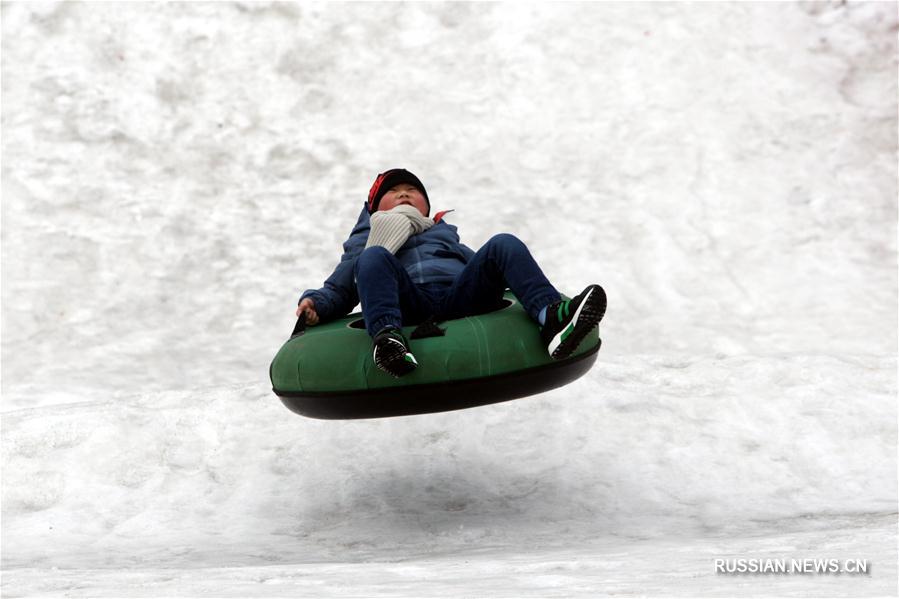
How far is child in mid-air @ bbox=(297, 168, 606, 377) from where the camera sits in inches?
149

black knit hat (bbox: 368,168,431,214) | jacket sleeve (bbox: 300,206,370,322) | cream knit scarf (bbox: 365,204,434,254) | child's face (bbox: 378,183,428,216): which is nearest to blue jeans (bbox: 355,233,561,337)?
cream knit scarf (bbox: 365,204,434,254)

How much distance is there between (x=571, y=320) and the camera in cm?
382

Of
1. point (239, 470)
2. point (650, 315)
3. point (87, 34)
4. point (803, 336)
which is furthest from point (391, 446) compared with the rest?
point (87, 34)

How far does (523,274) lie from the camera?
4.02m

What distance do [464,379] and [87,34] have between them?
6.44 metres

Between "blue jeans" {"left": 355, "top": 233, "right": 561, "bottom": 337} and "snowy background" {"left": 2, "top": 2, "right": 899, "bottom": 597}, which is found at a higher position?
"blue jeans" {"left": 355, "top": 233, "right": 561, "bottom": 337}

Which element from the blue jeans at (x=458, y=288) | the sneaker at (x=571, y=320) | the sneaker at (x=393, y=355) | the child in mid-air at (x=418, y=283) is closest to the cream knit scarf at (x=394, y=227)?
the child in mid-air at (x=418, y=283)

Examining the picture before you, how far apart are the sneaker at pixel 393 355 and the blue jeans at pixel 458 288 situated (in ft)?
0.22

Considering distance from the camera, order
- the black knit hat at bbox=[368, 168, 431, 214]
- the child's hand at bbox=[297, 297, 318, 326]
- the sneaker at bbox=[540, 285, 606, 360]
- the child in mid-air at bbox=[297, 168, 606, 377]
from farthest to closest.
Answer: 1. the black knit hat at bbox=[368, 168, 431, 214]
2. the child's hand at bbox=[297, 297, 318, 326]
3. the child in mid-air at bbox=[297, 168, 606, 377]
4. the sneaker at bbox=[540, 285, 606, 360]

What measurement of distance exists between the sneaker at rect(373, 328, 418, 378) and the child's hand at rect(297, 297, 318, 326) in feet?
2.51

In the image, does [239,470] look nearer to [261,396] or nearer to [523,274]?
[261,396]

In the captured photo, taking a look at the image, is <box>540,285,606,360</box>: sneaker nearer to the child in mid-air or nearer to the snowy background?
the child in mid-air

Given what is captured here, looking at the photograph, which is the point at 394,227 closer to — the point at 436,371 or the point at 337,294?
the point at 337,294

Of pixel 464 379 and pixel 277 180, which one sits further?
pixel 277 180
